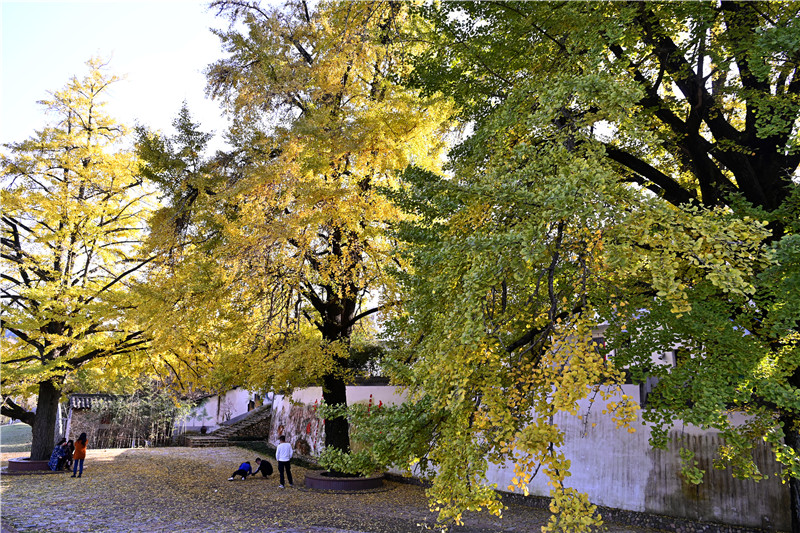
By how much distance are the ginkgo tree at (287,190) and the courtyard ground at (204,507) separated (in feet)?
6.05

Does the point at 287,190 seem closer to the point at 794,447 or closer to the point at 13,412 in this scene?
the point at 794,447

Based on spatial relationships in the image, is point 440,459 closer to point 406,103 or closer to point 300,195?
point 300,195

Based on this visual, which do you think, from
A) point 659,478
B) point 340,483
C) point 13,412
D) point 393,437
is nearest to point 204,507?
point 340,483

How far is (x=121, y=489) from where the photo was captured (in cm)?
1401

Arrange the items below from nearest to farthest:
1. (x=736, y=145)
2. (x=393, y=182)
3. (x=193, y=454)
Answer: (x=736, y=145), (x=393, y=182), (x=193, y=454)

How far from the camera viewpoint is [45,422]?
57.0ft

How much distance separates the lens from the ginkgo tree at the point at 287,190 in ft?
37.1

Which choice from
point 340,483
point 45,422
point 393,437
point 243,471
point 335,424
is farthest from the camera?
point 45,422

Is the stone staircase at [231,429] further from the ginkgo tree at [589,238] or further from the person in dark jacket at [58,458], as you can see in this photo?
the ginkgo tree at [589,238]

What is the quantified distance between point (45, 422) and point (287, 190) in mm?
12663

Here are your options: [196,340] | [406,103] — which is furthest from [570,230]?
[196,340]

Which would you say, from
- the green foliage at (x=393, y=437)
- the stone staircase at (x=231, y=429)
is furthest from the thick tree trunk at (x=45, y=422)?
the green foliage at (x=393, y=437)

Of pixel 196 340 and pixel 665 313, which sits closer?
pixel 665 313

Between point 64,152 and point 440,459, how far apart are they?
17654 millimetres
